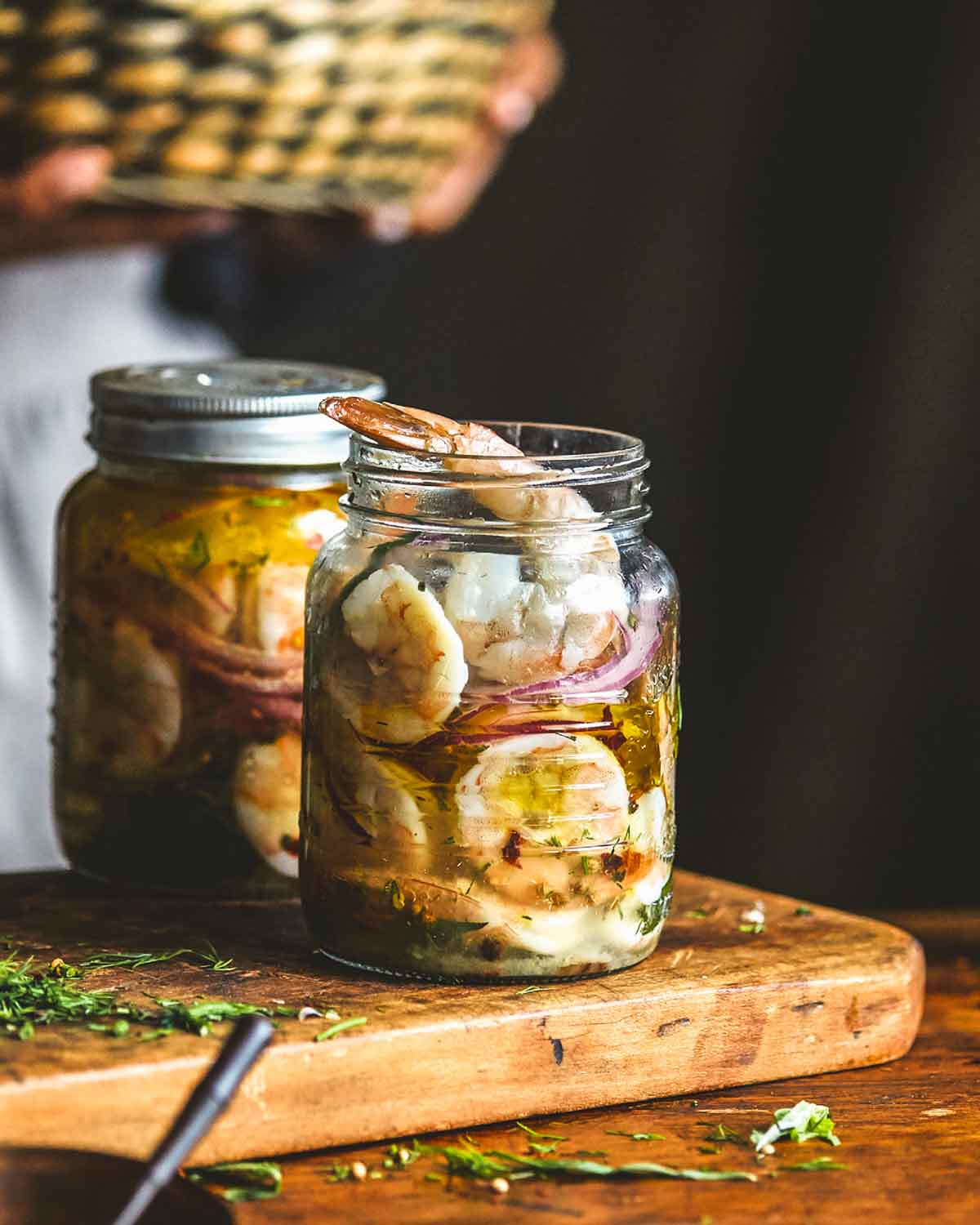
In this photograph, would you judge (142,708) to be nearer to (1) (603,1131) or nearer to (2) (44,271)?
(1) (603,1131)

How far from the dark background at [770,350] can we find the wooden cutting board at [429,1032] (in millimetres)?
1034

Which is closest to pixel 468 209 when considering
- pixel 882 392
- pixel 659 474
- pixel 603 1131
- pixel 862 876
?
pixel 659 474

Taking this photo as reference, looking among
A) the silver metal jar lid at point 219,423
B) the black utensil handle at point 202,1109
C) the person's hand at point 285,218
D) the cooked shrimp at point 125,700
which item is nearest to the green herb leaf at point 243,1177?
the black utensil handle at point 202,1109

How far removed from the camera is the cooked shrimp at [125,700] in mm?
1146

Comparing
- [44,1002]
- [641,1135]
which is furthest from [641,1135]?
[44,1002]

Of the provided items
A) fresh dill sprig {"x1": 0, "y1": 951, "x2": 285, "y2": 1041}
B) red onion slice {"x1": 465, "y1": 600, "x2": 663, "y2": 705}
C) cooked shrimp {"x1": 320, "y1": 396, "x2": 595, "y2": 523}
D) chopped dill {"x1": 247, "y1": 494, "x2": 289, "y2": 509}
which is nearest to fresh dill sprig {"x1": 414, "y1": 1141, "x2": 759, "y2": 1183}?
fresh dill sprig {"x1": 0, "y1": 951, "x2": 285, "y2": 1041}

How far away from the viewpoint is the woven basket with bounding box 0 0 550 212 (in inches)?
36.7

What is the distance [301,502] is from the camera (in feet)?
3.84

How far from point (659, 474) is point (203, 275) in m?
0.66

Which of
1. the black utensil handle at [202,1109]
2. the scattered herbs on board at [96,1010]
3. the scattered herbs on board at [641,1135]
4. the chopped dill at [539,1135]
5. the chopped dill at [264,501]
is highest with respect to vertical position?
the chopped dill at [264,501]

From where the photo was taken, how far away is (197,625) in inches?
44.7

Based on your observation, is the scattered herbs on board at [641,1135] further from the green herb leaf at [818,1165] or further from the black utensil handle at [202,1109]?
the black utensil handle at [202,1109]

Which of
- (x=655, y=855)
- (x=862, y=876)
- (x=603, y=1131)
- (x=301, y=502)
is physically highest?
(x=301, y=502)

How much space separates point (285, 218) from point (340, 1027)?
78cm
